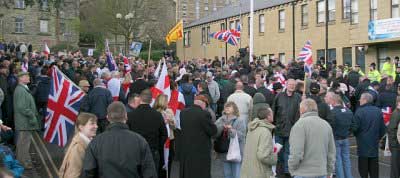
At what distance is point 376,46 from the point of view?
3294 centimetres

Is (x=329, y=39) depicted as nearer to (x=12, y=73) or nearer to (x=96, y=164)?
(x=12, y=73)

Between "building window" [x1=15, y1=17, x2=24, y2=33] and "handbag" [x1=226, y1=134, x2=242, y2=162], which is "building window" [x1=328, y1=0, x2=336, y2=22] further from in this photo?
"building window" [x1=15, y1=17, x2=24, y2=33]

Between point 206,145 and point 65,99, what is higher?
point 65,99

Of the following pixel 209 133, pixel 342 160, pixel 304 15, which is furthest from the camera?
pixel 304 15

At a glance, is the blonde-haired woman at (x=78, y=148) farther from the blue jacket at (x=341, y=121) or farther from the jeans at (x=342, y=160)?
the jeans at (x=342, y=160)

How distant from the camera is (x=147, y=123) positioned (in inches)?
359

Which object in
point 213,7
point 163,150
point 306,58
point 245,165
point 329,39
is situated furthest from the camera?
point 213,7

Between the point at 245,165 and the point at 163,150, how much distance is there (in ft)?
5.19

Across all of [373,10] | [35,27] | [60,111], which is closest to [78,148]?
[60,111]

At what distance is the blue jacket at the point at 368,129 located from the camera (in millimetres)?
11062

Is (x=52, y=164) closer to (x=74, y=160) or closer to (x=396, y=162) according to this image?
(x=74, y=160)

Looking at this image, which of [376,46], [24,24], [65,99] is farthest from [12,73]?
[24,24]

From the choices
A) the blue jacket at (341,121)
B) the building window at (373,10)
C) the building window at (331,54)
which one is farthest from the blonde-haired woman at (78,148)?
the building window at (331,54)

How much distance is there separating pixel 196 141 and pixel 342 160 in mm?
3183
